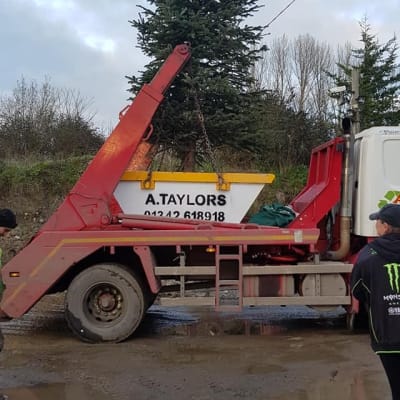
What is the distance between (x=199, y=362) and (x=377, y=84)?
2021cm

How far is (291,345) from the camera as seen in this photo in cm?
754

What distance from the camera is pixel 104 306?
7840mm

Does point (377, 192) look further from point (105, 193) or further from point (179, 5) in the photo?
point (179, 5)

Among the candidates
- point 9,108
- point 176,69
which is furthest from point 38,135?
point 176,69

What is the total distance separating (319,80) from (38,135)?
20.1 m

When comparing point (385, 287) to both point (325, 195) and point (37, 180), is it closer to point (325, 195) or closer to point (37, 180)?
point (325, 195)

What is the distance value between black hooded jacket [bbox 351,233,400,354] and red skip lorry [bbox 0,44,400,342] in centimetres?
414

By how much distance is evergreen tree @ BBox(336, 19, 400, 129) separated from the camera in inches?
928

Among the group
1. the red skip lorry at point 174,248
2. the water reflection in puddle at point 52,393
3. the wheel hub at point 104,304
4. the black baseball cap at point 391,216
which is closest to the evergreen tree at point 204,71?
the red skip lorry at point 174,248

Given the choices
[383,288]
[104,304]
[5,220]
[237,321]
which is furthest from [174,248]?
[383,288]

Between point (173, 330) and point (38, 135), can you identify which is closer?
point (173, 330)

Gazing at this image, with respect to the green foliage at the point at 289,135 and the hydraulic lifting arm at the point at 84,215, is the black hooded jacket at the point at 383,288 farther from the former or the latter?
the green foliage at the point at 289,135

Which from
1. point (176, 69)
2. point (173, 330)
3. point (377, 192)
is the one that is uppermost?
point (176, 69)

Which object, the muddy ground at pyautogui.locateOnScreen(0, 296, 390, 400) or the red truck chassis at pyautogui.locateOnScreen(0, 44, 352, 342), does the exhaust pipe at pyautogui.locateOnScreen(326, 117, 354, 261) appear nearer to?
the red truck chassis at pyautogui.locateOnScreen(0, 44, 352, 342)
